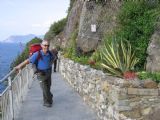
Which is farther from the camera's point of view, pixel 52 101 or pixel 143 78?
pixel 52 101

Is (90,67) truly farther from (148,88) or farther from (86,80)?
(148,88)

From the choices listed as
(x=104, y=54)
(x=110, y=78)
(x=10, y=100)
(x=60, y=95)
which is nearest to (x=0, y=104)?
(x=10, y=100)

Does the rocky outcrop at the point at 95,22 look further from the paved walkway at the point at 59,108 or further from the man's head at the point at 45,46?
the man's head at the point at 45,46

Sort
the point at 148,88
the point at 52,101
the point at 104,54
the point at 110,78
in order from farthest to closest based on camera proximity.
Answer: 1. the point at 52,101
2. the point at 104,54
3. the point at 110,78
4. the point at 148,88

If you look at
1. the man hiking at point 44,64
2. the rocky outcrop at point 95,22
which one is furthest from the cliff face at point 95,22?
the man hiking at point 44,64

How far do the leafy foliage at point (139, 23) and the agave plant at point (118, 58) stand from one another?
12.1 inches

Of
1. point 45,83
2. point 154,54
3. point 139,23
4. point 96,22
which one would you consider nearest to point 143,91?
point 154,54

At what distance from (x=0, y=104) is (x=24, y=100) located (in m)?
4.79

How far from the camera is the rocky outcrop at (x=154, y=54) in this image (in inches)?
428

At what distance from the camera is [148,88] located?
8.77 meters

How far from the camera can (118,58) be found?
11445 millimetres

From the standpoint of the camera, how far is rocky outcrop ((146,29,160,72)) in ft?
35.7

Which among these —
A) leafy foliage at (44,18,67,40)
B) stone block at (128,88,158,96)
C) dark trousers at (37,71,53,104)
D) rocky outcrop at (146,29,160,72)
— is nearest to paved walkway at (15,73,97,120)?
dark trousers at (37,71,53,104)

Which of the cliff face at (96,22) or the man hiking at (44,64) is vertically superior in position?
the cliff face at (96,22)
